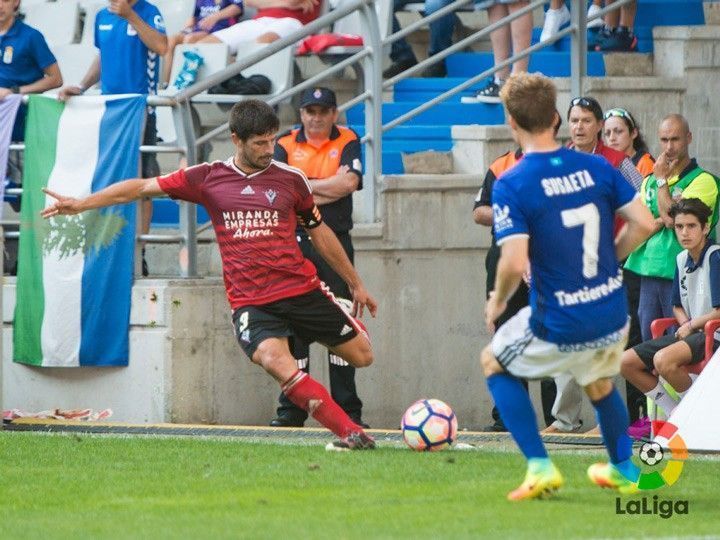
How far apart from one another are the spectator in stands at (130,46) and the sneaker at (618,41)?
384 cm

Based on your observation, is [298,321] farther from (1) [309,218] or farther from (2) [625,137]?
(2) [625,137]

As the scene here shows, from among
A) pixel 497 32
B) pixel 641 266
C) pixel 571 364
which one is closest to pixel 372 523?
pixel 571 364

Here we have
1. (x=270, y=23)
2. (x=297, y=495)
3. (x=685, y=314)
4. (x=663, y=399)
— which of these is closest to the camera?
(x=297, y=495)

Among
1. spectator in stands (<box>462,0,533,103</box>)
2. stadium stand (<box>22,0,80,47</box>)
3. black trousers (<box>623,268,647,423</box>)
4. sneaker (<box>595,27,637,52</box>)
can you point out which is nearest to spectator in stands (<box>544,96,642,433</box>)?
black trousers (<box>623,268,647,423</box>)

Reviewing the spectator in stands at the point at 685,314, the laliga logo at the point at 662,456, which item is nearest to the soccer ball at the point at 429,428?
the laliga logo at the point at 662,456

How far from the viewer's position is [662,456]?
9445 millimetres

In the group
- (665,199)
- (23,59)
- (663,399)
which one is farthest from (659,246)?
(23,59)

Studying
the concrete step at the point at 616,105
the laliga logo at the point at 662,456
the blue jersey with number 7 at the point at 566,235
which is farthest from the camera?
the concrete step at the point at 616,105

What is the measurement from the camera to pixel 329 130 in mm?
12367

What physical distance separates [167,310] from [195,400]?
2.28 feet

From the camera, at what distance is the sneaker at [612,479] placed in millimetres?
8242

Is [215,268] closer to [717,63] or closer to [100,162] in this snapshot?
[100,162]

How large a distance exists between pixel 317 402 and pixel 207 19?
619cm

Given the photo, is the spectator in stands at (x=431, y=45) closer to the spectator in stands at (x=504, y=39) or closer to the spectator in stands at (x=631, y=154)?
the spectator in stands at (x=504, y=39)
